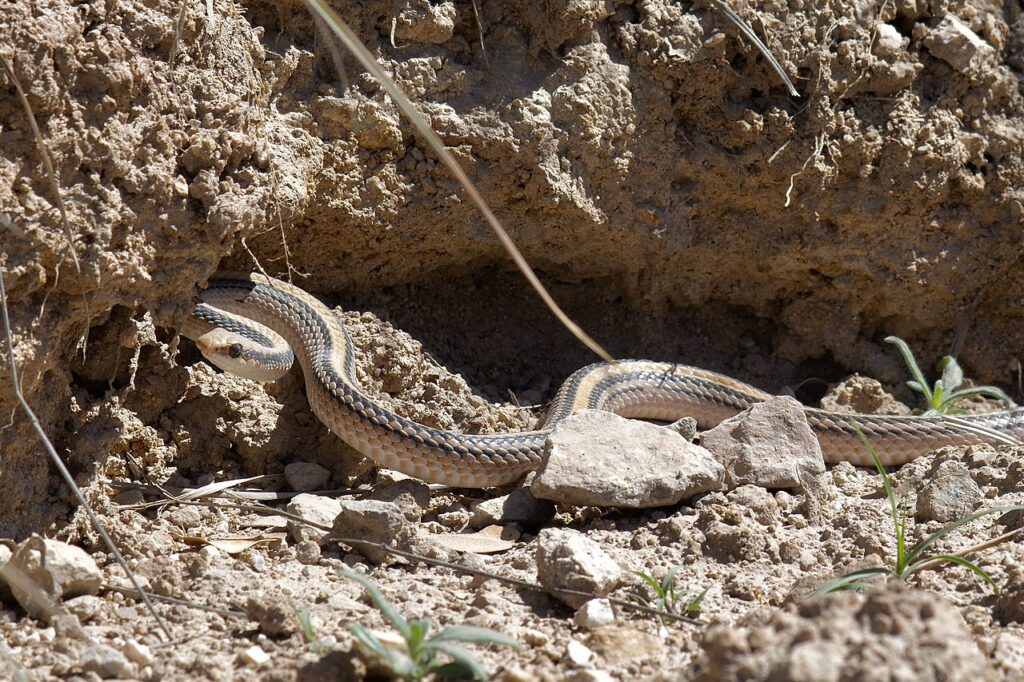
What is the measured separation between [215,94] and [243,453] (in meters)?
1.99

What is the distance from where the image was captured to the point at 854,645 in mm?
2258

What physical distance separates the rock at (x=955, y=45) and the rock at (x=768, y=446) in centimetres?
310

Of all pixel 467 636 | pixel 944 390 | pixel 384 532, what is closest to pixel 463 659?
pixel 467 636

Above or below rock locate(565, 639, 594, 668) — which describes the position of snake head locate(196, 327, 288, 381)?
above

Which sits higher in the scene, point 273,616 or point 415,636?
point 415,636

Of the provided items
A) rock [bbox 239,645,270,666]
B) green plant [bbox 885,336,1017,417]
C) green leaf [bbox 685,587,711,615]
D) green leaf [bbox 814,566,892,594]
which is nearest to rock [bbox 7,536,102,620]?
rock [bbox 239,645,270,666]

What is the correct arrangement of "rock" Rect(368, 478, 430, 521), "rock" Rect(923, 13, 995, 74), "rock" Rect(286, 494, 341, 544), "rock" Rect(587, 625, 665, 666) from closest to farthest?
"rock" Rect(587, 625, 665, 666), "rock" Rect(286, 494, 341, 544), "rock" Rect(368, 478, 430, 521), "rock" Rect(923, 13, 995, 74)

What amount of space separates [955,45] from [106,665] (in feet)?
21.4

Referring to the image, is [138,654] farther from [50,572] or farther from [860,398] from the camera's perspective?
[860,398]

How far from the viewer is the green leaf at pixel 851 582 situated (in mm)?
3391

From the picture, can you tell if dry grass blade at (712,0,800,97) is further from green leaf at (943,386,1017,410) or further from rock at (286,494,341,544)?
rock at (286,494,341,544)

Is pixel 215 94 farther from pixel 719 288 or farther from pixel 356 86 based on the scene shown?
pixel 719 288

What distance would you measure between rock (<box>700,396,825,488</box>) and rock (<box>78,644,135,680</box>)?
3.11 m

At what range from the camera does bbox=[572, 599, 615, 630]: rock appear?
349cm
